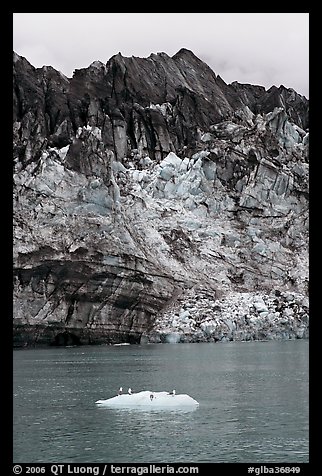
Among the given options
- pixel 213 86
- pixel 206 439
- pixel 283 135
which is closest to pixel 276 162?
pixel 283 135

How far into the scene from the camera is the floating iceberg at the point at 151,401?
3550 centimetres

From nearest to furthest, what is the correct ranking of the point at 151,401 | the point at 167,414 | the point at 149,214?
the point at 167,414, the point at 151,401, the point at 149,214

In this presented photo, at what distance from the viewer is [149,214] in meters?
100

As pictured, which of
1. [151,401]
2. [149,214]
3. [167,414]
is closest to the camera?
[167,414]

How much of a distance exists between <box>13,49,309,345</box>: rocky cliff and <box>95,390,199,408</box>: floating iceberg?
1841 inches

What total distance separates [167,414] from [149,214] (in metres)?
67.4

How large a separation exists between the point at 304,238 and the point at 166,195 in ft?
66.3

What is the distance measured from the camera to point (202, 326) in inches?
3391

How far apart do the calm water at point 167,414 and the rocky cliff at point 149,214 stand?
2480cm

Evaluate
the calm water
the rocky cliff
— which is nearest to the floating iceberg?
the calm water

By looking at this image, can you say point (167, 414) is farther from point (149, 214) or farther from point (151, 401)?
point (149, 214)

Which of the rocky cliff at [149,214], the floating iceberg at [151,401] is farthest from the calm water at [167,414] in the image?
the rocky cliff at [149,214]

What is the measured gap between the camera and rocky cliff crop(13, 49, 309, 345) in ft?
279

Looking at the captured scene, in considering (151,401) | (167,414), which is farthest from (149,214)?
(167,414)
